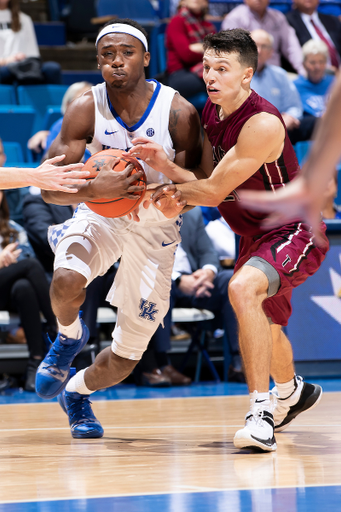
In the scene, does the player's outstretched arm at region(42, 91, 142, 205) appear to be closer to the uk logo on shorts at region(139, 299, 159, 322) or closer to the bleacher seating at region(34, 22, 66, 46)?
the uk logo on shorts at region(139, 299, 159, 322)

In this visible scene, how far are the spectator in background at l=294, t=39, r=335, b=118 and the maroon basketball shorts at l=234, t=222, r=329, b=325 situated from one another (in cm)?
543

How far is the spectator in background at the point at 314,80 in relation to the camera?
8555 mm

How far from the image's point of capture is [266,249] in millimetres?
3377

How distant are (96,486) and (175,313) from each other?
356 centimetres

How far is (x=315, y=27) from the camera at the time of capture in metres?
9.76

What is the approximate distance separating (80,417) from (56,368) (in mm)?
328

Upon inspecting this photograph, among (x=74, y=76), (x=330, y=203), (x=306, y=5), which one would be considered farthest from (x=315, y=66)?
(x=74, y=76)

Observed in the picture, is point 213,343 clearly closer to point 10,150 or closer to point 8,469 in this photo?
point 10,150

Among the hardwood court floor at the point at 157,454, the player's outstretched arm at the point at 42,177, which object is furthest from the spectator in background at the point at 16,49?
the player's outstretched arm at the point at 42,177

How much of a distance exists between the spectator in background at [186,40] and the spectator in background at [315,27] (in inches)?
65.1

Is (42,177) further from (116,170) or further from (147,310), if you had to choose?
(147,310)

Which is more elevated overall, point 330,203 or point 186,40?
point 186,40

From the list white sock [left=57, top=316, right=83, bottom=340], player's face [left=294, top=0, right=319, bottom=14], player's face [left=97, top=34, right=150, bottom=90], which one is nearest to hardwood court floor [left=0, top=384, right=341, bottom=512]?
white sock [left=57, top=316, right=83, bottom=340]

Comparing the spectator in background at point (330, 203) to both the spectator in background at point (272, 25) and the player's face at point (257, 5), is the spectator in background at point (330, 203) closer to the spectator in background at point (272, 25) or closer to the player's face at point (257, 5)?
the spectator in background at point (272, 25)
